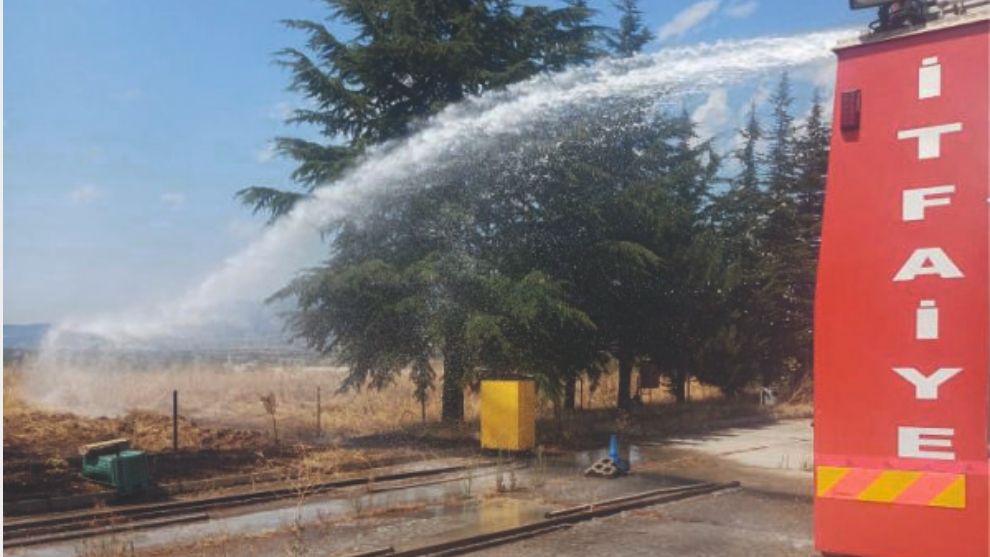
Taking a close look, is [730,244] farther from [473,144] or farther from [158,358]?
[158,358]

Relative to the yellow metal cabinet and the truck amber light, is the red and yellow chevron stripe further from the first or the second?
the yellow metal cabinet

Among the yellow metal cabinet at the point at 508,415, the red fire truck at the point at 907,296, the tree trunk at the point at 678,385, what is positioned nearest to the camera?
the red fire truck at the point at 907,296

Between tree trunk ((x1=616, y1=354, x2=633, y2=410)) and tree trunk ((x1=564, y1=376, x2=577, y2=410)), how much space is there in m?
1.36

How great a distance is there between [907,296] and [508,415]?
36.7 ft

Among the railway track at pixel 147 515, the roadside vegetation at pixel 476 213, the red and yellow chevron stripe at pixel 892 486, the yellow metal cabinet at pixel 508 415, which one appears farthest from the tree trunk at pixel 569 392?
the red and yellow chevron stripe at pixel 892 486

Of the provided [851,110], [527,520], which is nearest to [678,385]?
[527,520]

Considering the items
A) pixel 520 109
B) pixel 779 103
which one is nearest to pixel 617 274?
pixel 520 109

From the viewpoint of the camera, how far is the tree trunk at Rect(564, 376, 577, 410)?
19.2 meters

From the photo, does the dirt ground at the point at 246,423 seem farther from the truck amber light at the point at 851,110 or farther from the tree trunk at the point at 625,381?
the truck amber light at the point at 851,110

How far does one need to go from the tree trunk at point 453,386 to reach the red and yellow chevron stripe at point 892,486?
1350 cm

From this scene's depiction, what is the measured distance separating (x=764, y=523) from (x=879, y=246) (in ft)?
21.0

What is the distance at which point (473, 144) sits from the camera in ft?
55.9

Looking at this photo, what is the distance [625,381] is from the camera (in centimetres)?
2308

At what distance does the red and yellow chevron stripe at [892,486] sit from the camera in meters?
3.57
